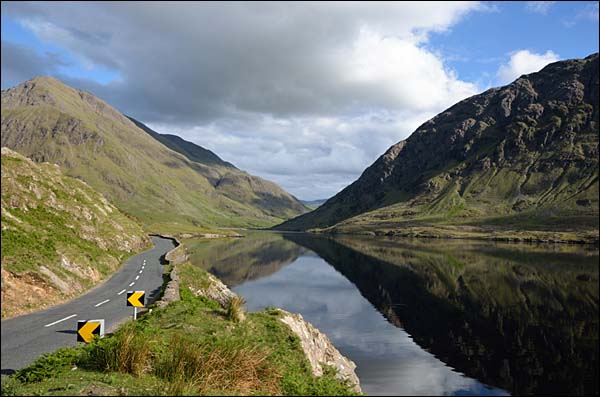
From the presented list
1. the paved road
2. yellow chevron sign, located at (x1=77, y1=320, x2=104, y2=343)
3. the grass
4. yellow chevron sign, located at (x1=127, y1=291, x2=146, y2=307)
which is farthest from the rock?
yellow chevron sign, located at (x1=77, y1=320, x2=104, y2=343)

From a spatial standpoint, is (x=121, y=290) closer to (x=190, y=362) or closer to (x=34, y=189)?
(x=34, y=189)

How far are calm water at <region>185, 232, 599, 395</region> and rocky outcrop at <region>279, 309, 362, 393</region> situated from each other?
1.73 metres

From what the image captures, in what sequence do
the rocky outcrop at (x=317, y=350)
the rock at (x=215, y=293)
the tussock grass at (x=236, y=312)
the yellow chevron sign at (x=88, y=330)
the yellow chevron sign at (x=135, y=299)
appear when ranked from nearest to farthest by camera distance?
the yellow chevron sign at (x=88, y=330) → the yellow chevron sign at (x=135, y=299) → the tussock grass at (x=236, y=312) → the rocky outcrop at (x=317, y=350) → the rock at (x=215, y=293)

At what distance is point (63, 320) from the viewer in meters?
25.4

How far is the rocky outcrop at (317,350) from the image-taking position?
2281cm

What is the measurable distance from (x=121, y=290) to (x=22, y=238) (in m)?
9.02

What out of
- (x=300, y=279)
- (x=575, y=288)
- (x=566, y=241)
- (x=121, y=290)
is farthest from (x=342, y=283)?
(x=566, y=241)

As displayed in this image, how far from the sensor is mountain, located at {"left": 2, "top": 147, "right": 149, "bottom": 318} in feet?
96.6

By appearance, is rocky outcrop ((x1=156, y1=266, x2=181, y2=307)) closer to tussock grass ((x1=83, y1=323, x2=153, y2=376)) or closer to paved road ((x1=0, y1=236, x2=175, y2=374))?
paved road ((x1=0, y1=236, x2=175, y2=374))

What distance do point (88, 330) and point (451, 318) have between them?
39.7 meters

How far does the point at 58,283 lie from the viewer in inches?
1288

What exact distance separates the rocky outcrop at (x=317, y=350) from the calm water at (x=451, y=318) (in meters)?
1.73

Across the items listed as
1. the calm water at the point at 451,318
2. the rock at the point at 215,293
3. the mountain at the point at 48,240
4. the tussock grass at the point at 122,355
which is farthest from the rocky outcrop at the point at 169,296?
the calm water at the point at 451,318

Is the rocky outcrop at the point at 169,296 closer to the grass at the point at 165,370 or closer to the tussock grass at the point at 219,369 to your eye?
the grass at the point at 165,370
